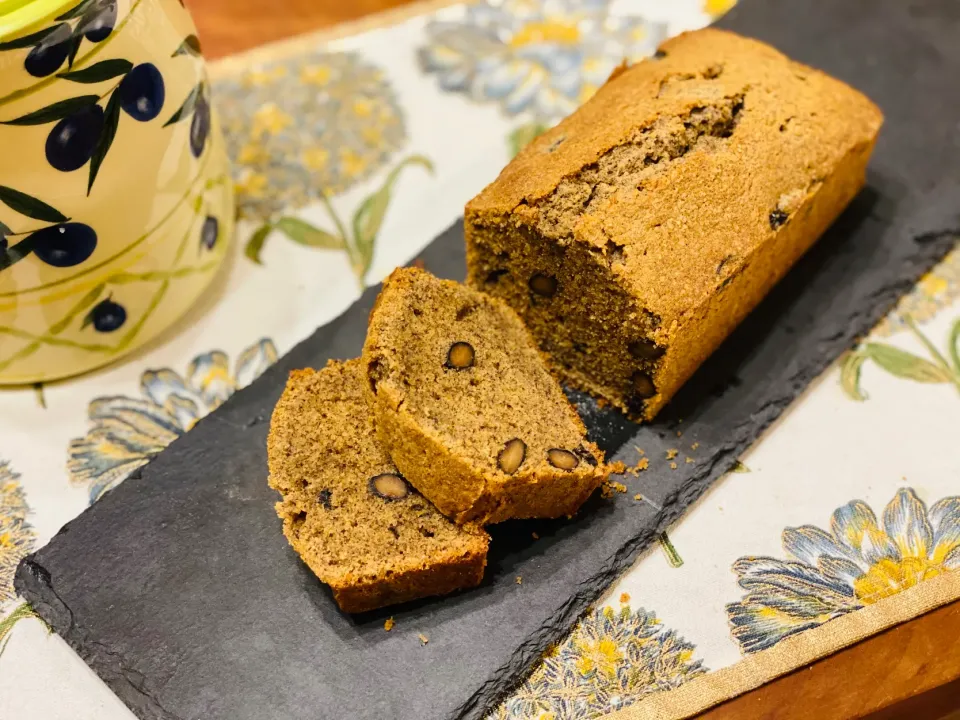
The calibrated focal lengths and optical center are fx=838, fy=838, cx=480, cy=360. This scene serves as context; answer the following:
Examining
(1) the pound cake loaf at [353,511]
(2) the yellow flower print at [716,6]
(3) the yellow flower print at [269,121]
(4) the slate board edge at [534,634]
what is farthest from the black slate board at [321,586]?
(2) the yellow flower print at [716,6]

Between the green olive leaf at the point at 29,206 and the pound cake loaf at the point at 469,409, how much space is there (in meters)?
0.72

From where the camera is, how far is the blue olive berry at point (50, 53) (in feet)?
5.24

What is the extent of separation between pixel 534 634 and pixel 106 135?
142cm

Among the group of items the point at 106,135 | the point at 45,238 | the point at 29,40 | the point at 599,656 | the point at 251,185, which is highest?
the point at 29,40

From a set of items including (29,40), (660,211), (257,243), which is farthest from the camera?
(257,243)

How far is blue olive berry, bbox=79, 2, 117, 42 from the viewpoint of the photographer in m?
1.65

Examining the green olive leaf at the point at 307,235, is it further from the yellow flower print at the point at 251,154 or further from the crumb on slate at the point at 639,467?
the crumb on slate at the point at 639,467

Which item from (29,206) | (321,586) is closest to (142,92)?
(29,206)

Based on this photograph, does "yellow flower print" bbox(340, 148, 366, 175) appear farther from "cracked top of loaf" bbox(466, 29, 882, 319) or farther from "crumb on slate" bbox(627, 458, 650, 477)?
"crumb on slate" bbox(627, 458, 650, 477)

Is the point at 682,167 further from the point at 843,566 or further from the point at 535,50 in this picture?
the point at 535,50

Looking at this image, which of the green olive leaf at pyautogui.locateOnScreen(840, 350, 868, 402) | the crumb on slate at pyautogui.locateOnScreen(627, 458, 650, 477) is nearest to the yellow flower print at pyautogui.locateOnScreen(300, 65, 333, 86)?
the crumb on slate at pyautogui.locateOnScreen(627, 458, 650, 477)

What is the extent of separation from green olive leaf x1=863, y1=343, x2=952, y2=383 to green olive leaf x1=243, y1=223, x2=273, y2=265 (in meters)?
1.79

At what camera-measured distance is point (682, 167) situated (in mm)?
1974

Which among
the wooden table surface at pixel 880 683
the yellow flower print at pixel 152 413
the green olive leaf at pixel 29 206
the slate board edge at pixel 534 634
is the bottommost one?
the wooden table surface at pixel 880 683
